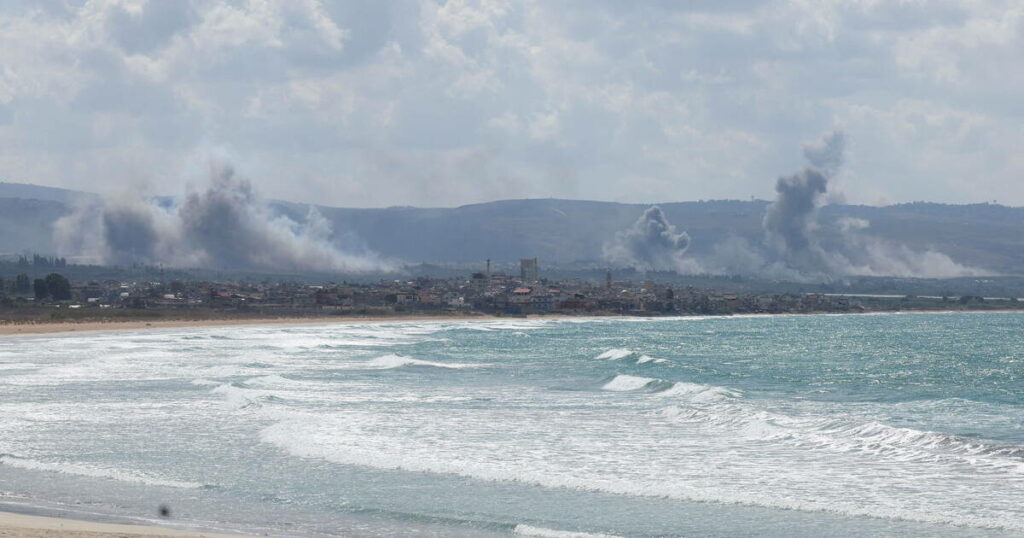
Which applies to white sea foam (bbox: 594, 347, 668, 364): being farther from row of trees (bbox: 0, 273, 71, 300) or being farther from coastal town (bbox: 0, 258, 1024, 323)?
row of trees (bbox: 0, 273, 71, 300)

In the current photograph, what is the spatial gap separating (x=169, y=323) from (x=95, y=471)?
99265 mm

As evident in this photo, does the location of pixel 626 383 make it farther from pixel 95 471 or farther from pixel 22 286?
pixel 22 286

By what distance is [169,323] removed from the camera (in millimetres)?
124000

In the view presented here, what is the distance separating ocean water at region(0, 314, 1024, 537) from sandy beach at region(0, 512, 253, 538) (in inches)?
36.1

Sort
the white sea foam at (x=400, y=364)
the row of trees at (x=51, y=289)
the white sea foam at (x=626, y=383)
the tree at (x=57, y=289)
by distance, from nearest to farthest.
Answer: the white sea foam at (x=626, y=383) < the white sea foam at (x=400, y=364) < the row of trees at (x=51, y=289) < the tree at (x=57, y=289)

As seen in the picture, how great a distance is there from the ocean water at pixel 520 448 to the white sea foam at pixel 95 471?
0.09m

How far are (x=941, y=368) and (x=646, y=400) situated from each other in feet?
78.7

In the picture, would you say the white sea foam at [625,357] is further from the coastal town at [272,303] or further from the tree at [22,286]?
the tree at [22,286]

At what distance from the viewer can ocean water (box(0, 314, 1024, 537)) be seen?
2294 centimetres

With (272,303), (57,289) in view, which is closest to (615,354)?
(272,303)

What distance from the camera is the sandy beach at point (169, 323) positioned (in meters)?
103

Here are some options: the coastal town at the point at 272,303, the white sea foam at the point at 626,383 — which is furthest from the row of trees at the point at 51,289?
the white sea foam at the point at 626,383

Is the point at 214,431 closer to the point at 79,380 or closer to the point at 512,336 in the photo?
the point at 79,380

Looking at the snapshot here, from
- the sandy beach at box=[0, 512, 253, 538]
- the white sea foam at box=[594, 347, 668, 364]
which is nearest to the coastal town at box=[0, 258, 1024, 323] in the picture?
the white sea foam at box=[594, 347, 668, 364]
